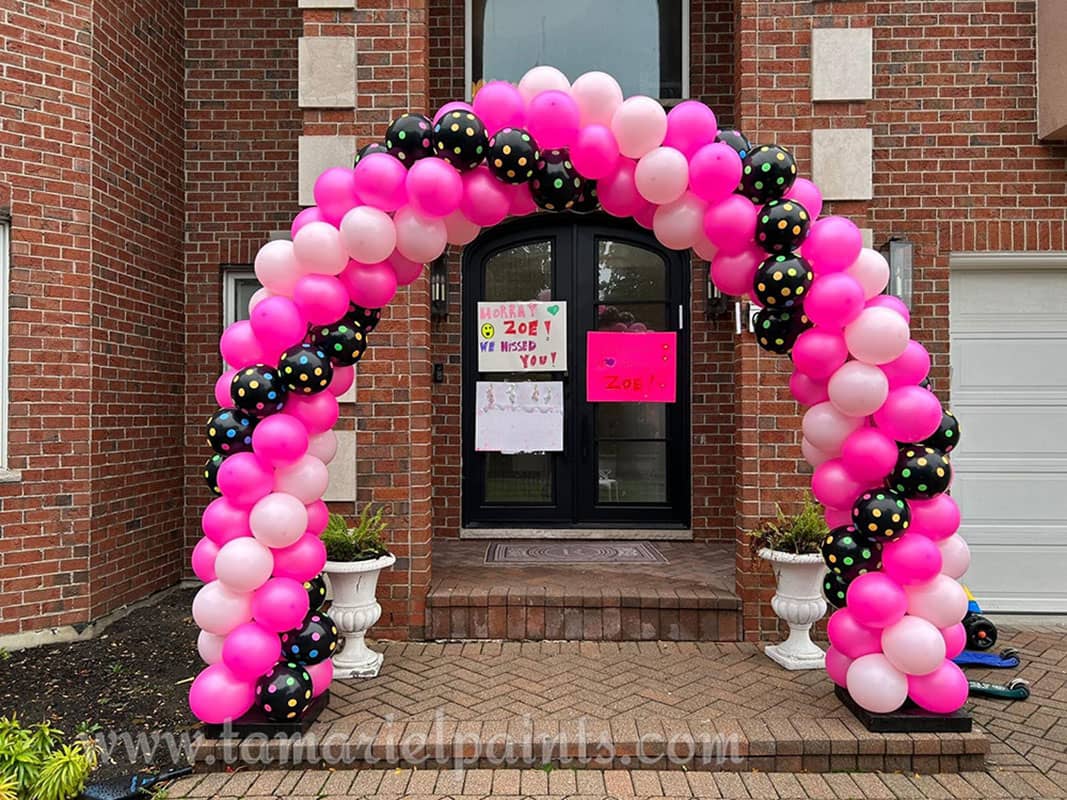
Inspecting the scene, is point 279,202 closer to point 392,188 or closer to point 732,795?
point 392,188

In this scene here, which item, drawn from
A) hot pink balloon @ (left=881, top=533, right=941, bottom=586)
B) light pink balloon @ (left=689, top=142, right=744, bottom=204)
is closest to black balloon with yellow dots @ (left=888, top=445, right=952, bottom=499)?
hot pink balloon @ (left=881, top=533, right=941, bottom=586)

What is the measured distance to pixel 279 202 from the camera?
5.78 m

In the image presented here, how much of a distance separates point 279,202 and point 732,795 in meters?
5.06

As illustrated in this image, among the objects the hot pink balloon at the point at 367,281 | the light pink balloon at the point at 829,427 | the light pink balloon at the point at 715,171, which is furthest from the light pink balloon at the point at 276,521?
the light pink balloon at the point at 829,427

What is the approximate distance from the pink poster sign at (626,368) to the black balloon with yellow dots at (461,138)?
3.05 m

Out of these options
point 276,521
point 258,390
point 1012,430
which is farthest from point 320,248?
point 1012,430

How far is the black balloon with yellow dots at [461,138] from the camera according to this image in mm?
3008

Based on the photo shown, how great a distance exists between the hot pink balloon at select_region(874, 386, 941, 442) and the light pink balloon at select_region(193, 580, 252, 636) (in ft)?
9.07

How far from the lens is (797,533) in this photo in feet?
12.9

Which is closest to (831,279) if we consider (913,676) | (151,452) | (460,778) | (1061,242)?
(913,676)

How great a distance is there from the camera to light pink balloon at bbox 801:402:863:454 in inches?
127

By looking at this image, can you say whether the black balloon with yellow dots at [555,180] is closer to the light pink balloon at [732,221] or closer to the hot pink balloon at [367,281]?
the light pink balloon at [732,221]

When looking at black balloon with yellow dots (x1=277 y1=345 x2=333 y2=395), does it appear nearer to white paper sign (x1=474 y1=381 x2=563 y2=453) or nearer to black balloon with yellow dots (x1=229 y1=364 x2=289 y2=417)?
black balloon with yellow dots (x1=229 y1=364 x2=289 y2=417)
